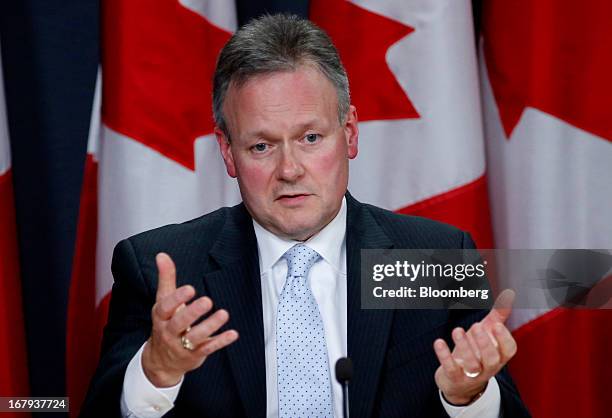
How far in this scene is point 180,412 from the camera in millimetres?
1773

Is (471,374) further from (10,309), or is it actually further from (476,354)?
(10,309)

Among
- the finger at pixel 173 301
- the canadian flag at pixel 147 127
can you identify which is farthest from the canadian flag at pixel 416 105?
the finger at pixel 173 301

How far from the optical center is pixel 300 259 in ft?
6.30

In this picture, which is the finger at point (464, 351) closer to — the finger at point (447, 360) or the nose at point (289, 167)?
the finger at point (447, 360)

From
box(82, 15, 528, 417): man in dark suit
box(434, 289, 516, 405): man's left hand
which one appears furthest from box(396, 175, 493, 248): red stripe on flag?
box(434, 289, 516, 405): man's left hand

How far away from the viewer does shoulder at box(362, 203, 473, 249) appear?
81.4 inches

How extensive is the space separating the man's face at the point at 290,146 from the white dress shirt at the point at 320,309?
0.08m

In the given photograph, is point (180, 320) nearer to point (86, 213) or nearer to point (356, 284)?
point (356, 284)

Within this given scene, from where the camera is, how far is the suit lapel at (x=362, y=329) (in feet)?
5.77

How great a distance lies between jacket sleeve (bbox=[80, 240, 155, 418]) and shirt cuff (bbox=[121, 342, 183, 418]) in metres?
0.06

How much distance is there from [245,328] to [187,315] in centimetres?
39

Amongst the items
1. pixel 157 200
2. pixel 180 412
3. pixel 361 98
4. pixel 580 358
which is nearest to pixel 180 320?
pixel 180 412

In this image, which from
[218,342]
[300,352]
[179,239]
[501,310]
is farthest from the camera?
[179,239]

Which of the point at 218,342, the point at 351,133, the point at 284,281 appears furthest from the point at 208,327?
the point at 351,133
